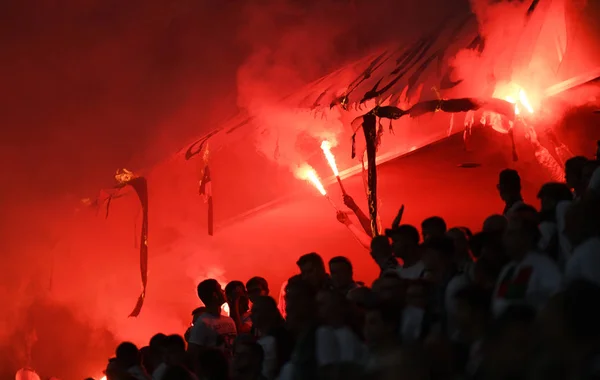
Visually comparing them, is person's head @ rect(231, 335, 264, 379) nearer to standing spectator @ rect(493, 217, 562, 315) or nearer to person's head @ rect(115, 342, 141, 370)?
person's head @ rect(115, 342, 141, 370)

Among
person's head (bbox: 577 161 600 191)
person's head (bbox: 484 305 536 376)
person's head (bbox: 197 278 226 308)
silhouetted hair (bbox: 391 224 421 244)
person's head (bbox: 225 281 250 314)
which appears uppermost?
person's head (bbox: 225 281 250 314)

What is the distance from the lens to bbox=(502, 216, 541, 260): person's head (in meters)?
3.31

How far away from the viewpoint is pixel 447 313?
3.51 meters

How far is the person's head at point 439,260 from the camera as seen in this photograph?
381cm

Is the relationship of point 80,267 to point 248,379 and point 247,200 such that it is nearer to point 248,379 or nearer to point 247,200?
point 247,200

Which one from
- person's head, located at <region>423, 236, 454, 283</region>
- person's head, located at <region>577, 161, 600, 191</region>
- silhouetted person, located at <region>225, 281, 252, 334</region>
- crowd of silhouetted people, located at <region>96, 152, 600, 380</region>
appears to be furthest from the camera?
silhouetted person, located at <region>225, 281, 252, 334</region>

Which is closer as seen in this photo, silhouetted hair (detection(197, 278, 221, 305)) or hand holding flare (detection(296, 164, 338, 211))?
silhouetted hair (detection(197, 278, 221, 305))

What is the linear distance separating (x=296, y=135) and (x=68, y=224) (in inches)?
179

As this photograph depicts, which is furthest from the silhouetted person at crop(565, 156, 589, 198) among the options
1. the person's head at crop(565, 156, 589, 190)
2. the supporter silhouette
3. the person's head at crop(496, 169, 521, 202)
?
the supporter silhouette

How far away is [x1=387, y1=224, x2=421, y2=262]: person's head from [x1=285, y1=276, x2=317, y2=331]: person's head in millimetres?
509

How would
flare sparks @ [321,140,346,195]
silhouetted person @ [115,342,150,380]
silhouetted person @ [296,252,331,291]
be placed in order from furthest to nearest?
flare sparks @ [321,140,346,195] → silhouetted person @ [115,342,150,380] → silhouetted person @ [296,252,331,291]

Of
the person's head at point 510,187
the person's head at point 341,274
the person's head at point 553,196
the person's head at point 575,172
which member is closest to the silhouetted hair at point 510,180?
the person's head at point 510,187

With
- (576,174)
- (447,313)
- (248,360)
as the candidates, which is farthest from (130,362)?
(576,174)

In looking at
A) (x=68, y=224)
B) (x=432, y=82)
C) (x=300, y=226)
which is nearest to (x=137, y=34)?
(x=68, y=224)
